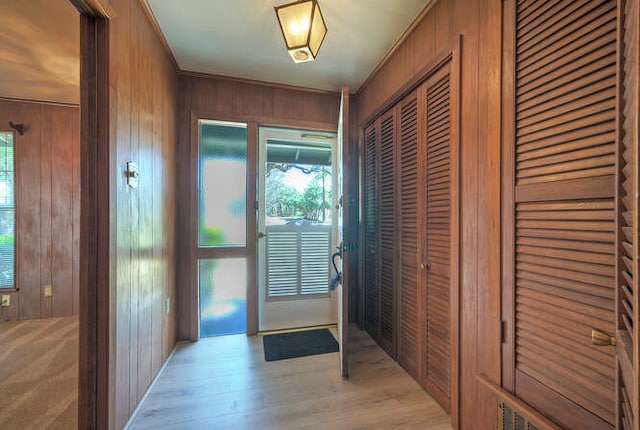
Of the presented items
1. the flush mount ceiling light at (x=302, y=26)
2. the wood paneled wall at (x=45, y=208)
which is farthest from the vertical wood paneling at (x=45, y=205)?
the flush mount ceiling light at (x=302, y=26)

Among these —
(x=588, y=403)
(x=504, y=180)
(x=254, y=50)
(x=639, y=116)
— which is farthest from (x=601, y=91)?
(x=254, y=50)

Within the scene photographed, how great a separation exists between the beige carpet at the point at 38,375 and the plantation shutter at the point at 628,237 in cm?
231

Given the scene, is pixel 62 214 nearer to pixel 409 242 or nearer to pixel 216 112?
pixel 216 112

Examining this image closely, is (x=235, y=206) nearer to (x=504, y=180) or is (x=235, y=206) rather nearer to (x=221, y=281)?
(x=221, y=281)

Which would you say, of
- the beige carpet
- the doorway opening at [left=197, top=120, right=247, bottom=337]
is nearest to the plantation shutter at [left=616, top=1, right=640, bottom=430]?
the beige carpet

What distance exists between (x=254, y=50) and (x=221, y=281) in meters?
2.06

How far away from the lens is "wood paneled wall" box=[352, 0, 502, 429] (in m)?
1.17

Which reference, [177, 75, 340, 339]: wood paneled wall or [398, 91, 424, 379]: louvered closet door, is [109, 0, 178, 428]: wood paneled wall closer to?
[177, 75, 340, 339]: wood paneled wall

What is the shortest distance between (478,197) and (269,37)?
5.90 ft

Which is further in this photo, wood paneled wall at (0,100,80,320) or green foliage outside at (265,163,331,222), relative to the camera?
wood paneled wall at (0,100,80,320)

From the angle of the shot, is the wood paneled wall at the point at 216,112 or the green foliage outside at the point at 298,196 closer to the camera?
the wood paneled wall at the point at 216,112

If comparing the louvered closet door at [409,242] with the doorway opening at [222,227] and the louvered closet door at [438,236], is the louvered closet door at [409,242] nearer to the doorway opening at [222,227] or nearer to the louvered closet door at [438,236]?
the louvered closet door at [438,236]

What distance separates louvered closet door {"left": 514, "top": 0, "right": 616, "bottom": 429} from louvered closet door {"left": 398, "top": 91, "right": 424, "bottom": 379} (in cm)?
75

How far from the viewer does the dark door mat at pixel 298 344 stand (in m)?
2.18
